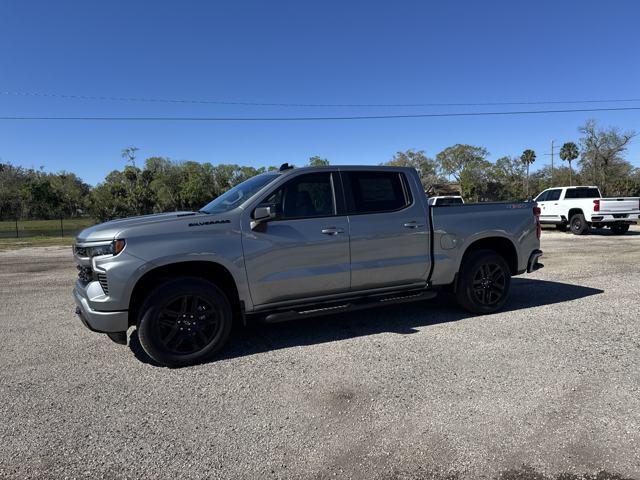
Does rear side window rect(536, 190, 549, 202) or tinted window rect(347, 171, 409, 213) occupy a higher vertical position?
tinted window rect(347, 171, 409, 213)

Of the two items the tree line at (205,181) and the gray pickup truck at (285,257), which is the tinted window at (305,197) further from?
the tree line at (205,181)

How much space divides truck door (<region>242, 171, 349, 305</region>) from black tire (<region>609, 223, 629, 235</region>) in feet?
56.6

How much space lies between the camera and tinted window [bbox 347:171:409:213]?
497cm

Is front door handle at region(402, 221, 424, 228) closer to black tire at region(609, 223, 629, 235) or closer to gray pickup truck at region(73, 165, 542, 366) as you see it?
gray pickup truck at region(73, 165, 542, 366)

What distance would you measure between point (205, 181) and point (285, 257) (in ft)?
272

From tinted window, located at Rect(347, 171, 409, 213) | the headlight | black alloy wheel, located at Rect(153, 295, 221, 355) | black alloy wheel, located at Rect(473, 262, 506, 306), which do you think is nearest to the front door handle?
tinted window, located at Rect(347, 171, 409, 213)

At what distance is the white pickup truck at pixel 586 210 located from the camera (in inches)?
661

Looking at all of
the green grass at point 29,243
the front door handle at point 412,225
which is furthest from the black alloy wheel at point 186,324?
the green grass at point 29,243

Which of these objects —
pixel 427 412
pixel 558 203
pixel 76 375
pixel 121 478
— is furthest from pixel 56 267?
pixel 558 203

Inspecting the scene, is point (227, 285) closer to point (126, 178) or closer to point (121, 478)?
point (121, 478)

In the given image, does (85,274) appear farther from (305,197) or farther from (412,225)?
(412,225)

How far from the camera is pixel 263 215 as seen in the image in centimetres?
424

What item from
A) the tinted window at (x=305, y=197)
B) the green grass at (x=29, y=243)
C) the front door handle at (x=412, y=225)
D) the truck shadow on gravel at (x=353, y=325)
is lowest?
the truck shadow on gravel at (x=353, y=325)

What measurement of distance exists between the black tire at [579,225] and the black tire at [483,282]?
48.1 ft
